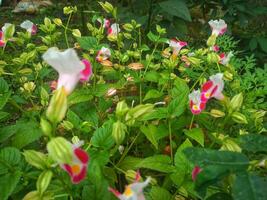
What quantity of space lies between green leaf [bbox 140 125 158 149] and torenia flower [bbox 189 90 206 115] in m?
0.11

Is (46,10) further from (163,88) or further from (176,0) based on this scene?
(163,88)

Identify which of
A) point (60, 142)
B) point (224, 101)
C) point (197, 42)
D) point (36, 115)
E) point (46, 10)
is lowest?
point (46, 10)

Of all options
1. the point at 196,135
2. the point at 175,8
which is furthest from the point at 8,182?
the point at 175,8

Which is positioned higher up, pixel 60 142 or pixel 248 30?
pixel 60 142

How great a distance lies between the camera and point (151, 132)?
1.01 m

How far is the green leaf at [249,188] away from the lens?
1.82ft

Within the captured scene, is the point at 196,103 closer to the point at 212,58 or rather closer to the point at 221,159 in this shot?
the point at 212,58

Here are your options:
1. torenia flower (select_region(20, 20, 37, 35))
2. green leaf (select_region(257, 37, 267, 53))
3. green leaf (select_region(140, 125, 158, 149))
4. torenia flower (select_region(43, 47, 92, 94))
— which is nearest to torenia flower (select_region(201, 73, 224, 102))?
green leaf (select_region(140, 125, 158, 149))

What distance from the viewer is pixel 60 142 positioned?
622mm

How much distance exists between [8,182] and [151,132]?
1.14 feet

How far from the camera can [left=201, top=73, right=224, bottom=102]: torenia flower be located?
89 cm

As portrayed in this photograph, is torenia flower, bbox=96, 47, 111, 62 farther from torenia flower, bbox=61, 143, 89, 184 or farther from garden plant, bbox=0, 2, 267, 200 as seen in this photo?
torenia flower, bbox=61, 143, 89, 184

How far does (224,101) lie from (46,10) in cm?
297

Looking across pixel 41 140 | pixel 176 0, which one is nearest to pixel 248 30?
pixel 176 0
